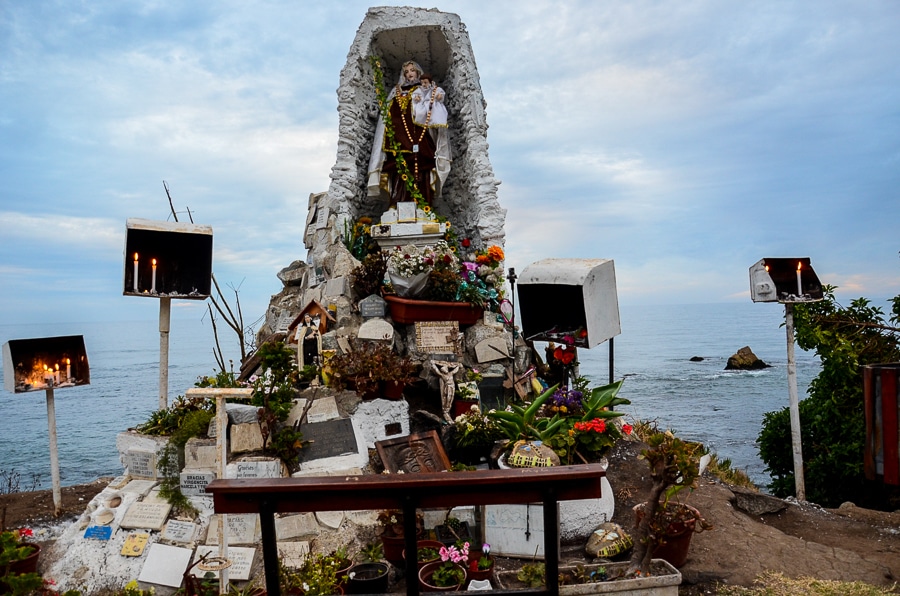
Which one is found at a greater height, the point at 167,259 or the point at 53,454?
the point at 167,259

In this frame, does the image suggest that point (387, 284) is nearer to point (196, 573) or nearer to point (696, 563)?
point (196, 573)

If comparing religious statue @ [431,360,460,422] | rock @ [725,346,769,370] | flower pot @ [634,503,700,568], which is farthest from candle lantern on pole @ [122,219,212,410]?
rock @ [725,346,769,370]

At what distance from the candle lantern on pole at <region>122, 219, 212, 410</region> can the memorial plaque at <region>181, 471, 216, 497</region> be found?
1150 millimetres

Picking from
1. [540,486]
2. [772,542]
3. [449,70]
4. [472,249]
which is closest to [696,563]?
[772,542]

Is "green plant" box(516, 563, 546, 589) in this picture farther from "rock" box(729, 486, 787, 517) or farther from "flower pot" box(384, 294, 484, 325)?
"flower pot" box(384, 294, 484, 325)

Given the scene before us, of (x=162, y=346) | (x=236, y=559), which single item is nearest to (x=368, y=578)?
(x=236, y=559)

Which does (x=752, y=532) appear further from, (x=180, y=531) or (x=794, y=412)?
(x=180, y=531)

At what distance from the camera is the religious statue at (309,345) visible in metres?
7.81

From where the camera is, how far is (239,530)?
5.91 metres

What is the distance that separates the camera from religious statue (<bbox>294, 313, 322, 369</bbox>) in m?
7.81

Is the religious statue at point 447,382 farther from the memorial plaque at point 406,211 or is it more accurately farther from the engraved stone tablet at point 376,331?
the memorial plaque at point 406,211

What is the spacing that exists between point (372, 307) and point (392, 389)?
1724mm

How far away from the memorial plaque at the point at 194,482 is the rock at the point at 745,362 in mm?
23489

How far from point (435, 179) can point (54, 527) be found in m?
7.16
